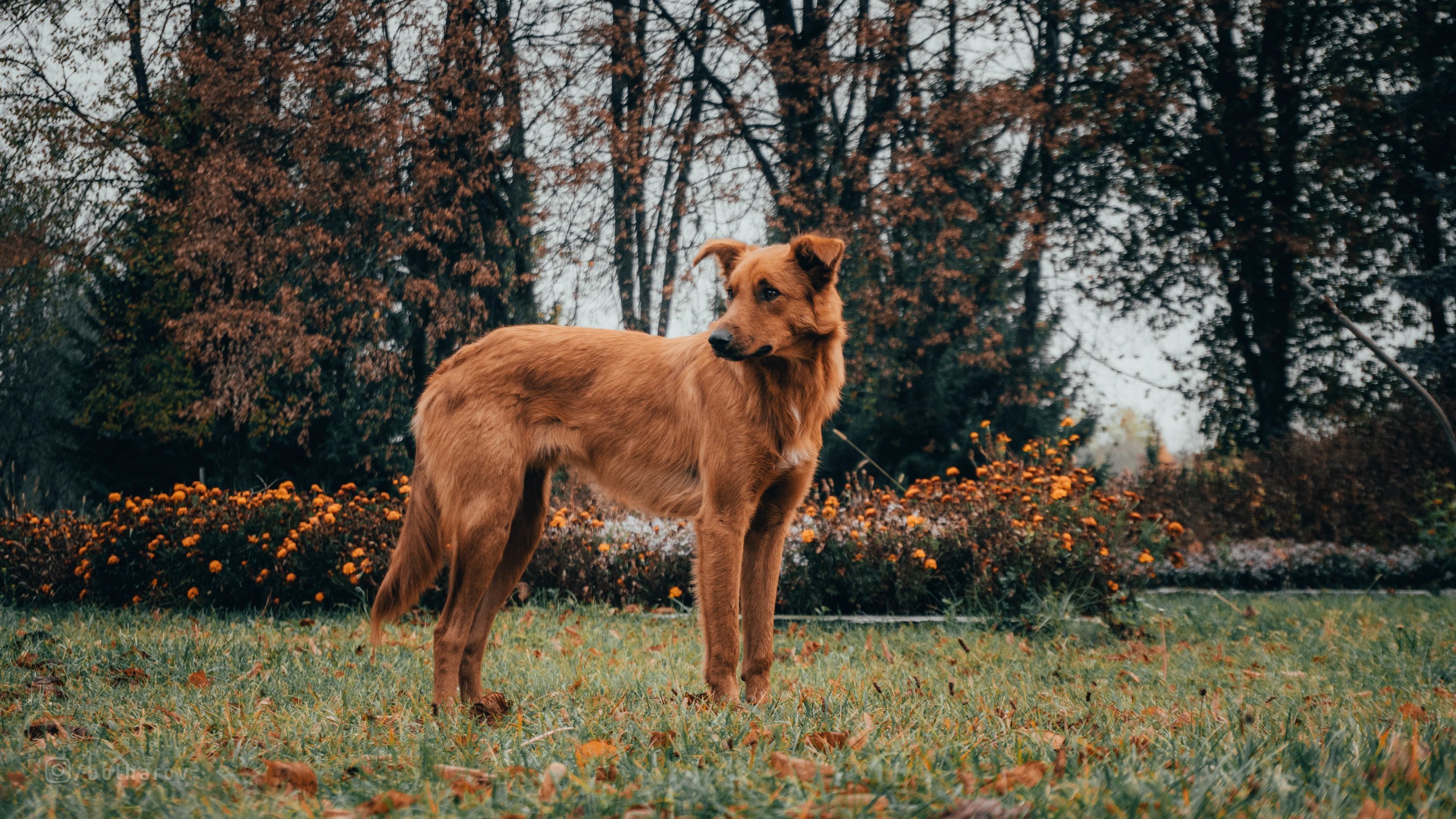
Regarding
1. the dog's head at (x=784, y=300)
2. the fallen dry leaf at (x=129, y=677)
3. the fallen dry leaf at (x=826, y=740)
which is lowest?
the fallen dry leaf at (x=129, y=677)

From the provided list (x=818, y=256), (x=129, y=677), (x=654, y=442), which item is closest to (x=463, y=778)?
(x=654, y=442)

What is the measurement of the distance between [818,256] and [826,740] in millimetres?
1908

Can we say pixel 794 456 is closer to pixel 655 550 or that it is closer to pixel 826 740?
pixel 826 740

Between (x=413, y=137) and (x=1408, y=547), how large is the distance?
13814 mm

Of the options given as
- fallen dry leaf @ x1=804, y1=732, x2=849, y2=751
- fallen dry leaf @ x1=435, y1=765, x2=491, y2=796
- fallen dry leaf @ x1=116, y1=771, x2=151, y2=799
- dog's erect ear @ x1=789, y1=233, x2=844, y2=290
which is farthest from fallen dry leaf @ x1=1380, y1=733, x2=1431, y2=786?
fallen dry leaf @ x1=116, y1=771, x2=151, y2=799

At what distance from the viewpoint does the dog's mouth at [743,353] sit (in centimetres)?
322

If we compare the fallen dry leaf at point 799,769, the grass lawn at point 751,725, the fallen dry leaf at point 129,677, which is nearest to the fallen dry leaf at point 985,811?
the grass lawn at point 751,725

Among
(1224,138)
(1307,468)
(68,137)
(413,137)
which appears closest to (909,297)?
(1307,468)

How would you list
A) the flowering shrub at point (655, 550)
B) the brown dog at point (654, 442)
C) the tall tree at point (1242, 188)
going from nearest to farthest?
the brown dog at point (654, 442) < the flowering shrub at point (655, 550) < the tall tree at point (1242, 188)

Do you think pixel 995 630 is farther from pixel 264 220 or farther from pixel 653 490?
pixel 264 220

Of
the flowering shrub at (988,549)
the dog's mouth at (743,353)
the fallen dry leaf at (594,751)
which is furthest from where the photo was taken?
the flowering shrub at (988,549)

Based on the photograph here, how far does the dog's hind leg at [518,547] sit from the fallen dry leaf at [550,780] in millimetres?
1747

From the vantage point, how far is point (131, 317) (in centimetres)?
1778

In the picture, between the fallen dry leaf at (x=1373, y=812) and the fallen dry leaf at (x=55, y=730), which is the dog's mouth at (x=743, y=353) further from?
the fallen dry leaf at (x=55, y=730)
